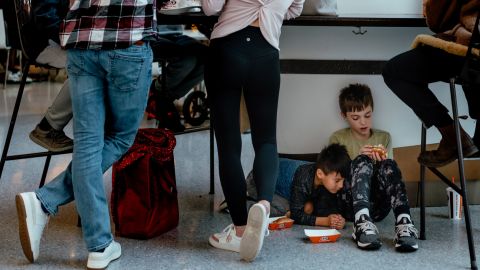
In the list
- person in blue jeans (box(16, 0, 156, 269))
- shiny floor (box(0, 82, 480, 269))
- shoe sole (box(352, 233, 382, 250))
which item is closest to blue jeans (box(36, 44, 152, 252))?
person in blue jeans (box(16, 0, 156, 269))

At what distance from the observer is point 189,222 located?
3.05 meters

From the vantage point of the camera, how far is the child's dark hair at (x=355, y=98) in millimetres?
3211

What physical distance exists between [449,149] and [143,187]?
3.72 feet

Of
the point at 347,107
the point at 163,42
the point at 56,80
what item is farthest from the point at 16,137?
the point at 56,80

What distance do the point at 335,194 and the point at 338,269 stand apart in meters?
0.56

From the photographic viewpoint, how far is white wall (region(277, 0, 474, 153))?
329cm

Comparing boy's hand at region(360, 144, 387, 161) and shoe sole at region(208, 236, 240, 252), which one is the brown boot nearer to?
boy's hand at region(360, 144, 387, 161)

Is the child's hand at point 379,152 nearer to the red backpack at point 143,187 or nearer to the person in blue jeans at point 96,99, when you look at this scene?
the red backpack at point 143,187

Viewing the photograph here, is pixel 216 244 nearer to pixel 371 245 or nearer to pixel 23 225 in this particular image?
pixel 371 245

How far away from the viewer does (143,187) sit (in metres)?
2.77

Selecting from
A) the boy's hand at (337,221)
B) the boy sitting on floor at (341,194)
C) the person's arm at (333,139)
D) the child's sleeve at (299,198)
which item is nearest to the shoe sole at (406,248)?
the boy sitting on floor at (341,194)

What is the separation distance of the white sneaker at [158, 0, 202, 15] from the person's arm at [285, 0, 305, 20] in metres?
0.37

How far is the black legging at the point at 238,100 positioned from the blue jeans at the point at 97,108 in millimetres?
266

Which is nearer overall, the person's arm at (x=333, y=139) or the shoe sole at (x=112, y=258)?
the shoe sole at (x=112, y=258)
